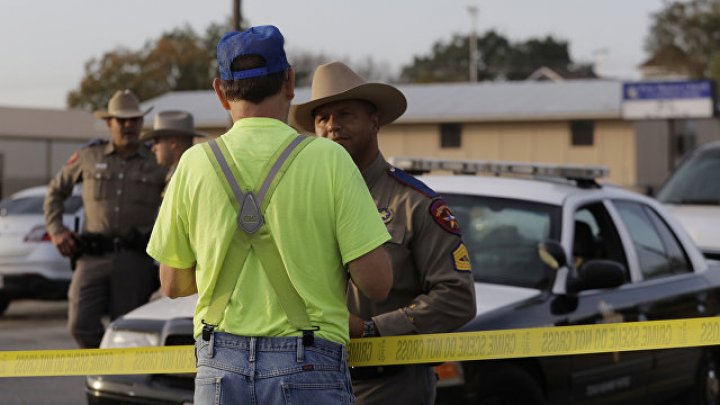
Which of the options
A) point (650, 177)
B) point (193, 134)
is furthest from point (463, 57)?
point (193, 134)

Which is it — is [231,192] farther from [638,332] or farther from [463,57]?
[463,57]

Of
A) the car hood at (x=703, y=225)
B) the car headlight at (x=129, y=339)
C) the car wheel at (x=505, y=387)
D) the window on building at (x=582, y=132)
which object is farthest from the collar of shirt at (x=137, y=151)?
the window on building at (x=582, y=132)

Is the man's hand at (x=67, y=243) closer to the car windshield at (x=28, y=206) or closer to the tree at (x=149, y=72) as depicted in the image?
the car windshield at (x=28, y=206)

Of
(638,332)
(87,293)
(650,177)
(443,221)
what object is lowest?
(650,177)

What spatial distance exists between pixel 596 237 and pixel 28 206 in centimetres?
948

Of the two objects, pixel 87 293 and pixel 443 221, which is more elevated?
pixel 443 221

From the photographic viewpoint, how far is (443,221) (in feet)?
14.4

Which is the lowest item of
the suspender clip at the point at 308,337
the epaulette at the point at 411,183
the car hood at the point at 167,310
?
the car hood at the point at 167,310

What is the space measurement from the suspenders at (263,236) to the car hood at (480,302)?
2.84 meters

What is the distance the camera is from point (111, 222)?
8.38m

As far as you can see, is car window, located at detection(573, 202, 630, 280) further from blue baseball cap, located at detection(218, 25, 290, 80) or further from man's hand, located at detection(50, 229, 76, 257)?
blue baseball cap, located at detection(218, 25, 290, 80)

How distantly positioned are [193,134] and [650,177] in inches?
1357

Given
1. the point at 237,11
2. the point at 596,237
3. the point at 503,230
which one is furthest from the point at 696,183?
the point at 237,11

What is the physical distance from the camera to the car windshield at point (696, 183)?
12570mm
